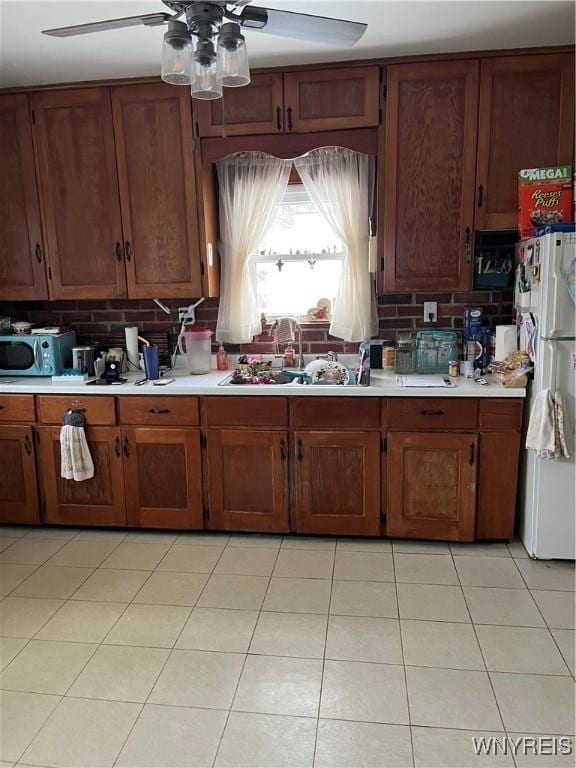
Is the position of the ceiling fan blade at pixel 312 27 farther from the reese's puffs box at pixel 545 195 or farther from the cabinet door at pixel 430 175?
the reese's puffs box at pixel 545 195

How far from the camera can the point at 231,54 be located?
1.74 m

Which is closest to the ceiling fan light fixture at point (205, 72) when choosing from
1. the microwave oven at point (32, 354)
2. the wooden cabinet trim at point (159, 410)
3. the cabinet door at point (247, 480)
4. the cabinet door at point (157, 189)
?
the cabinet door at point (157, 189)

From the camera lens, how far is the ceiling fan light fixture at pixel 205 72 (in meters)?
1.77

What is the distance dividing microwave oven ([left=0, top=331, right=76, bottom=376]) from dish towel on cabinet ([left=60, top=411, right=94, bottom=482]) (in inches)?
15.0

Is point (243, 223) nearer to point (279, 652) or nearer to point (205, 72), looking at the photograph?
point (205, 72)

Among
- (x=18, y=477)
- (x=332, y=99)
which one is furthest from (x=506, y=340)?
(x=18, y=477)

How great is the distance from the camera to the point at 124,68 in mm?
2828

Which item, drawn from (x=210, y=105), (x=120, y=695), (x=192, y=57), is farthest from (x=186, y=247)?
(x=120, y=695)

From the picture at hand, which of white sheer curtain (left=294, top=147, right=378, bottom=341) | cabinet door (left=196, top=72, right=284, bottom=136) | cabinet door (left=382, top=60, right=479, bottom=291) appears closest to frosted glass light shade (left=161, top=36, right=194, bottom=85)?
cabinet door (left=196, top=72, right=284, bottom=136)

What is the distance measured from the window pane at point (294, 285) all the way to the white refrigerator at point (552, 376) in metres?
1.10

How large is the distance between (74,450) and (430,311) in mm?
2092

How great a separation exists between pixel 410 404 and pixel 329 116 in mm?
1500

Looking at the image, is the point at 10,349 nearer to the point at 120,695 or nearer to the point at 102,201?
the point at 102,201

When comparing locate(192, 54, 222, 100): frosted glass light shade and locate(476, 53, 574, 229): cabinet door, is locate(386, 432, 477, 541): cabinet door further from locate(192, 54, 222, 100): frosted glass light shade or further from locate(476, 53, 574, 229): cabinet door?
locate(192, 54, 222, 100): frosted glass light shade
